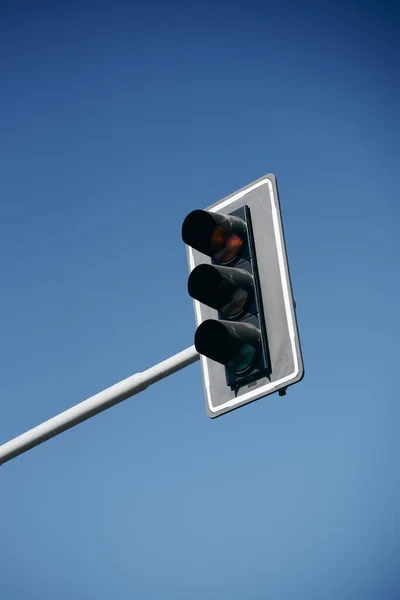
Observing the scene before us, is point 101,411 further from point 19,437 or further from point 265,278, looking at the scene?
point 265,278

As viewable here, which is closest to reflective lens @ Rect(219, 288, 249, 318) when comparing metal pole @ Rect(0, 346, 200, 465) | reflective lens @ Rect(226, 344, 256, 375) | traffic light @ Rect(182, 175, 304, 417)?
traffic light @ Rect(182, 175, 304, 417)

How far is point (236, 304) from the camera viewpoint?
16.9 feet

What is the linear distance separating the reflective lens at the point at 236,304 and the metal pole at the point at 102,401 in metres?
0.36

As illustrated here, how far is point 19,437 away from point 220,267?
1.96 metres

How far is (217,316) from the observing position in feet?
17.9

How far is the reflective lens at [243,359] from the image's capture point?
5029mm

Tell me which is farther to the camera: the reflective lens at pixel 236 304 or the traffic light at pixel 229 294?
the reflective lens at pixel 236 304

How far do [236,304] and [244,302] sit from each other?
1.8 inches

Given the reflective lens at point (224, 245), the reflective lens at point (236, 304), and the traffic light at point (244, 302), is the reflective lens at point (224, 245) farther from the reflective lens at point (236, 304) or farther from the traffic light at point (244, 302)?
the reflective lens at point (236, 304)

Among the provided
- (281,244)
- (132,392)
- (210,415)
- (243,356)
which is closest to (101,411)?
(132,392)

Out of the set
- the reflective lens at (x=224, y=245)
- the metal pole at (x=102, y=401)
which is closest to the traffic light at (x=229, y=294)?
the reflective lens at (x=224, y=245)

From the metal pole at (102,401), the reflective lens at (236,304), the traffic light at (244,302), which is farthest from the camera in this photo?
the metal pole at (102,401)

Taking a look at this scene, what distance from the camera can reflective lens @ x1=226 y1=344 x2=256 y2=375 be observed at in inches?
198

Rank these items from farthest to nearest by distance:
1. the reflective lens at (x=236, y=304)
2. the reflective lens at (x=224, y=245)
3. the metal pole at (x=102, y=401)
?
the metal pole at (x=102, y=401), the reflective lens at (x=224, y=245), the reflective lens at (x=236, y=304)
